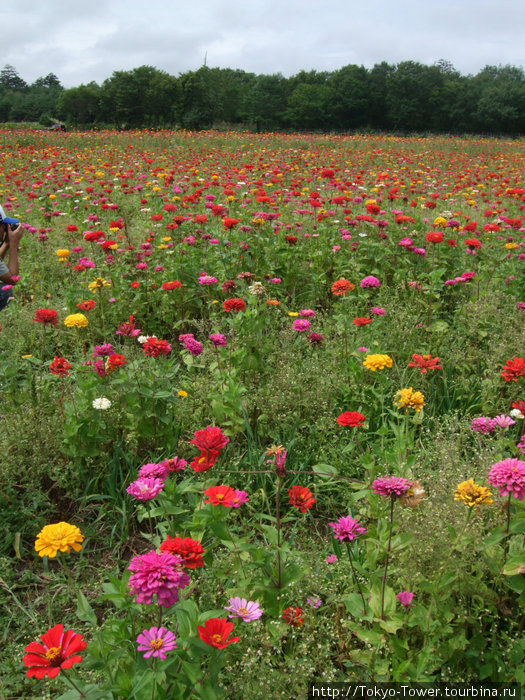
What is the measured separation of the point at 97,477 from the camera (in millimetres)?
2484

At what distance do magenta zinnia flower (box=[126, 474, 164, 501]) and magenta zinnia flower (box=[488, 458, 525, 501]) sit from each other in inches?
40.0

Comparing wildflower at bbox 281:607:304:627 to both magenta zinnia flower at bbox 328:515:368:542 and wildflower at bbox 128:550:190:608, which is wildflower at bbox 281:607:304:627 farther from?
wildflower at bbox 128:550:190:608

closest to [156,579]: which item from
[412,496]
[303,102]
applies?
[412,496]

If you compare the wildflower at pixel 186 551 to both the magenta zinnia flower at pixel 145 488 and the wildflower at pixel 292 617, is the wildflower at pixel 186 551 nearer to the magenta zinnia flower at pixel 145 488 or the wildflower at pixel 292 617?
the magenta zinnia flower at pixel 145 488

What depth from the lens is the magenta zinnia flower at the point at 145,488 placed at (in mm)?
1424

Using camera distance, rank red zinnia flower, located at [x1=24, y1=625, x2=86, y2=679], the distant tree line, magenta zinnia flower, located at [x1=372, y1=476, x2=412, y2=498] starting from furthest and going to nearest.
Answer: the distant tree line < magenta zinnia flower, located at [x1=372, y1=476, x2=412, y2=498] < red zinnia flower, located at [x1=24, y1=625, x2=86, y2=679]

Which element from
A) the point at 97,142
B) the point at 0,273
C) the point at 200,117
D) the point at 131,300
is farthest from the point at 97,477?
the point at 200,117

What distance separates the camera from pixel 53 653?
1009mm

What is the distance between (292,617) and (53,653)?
799mm

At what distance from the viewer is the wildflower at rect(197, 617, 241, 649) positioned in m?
1.08

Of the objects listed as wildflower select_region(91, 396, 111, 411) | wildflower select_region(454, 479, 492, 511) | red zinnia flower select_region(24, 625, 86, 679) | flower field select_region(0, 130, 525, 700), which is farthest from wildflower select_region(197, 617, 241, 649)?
wildflower select_region(91, 396, 111, 411)

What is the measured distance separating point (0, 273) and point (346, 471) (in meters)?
2.57

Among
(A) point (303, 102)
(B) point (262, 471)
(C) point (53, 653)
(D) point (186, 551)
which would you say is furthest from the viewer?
(A) point (303, 102)

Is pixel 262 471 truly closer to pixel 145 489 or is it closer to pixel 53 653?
pixel 145 489
